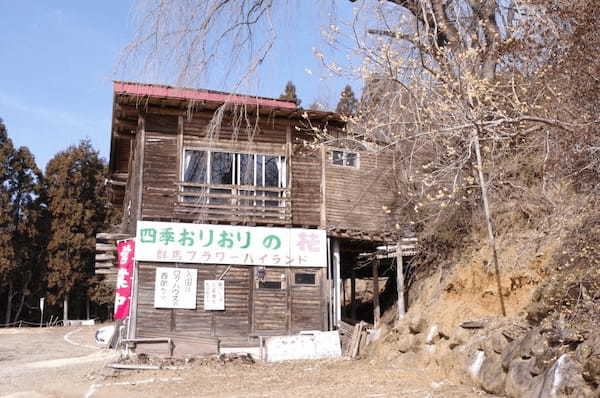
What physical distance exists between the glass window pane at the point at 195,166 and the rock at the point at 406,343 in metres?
7.30

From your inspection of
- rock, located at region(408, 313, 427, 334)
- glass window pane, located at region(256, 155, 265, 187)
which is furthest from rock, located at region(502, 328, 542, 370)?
glass window pane, located at region(256, 155, 265, 187)

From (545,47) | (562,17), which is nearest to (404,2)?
(545,47)

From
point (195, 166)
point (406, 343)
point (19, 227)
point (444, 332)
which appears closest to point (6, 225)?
point (19, 227)

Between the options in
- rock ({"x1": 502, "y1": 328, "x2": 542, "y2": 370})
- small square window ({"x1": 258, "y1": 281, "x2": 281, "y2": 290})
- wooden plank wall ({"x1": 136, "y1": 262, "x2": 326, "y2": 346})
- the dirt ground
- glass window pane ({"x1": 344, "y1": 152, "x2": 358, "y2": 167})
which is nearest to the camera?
rock ({"x1": 502, "y1": 328, "x2": 542, "y2": 370})

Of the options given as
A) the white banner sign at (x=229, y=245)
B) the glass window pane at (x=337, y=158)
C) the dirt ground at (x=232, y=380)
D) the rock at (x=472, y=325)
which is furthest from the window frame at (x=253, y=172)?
the rock at (x=472, y=325)

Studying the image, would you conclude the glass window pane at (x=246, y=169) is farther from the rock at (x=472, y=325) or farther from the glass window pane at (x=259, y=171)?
the rock at (x=472, y=325)

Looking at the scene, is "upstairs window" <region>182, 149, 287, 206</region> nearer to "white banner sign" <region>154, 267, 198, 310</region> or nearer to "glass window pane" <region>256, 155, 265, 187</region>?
"glass window pane" <region>256, 155, 265, 187</region>

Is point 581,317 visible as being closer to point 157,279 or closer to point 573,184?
point 573,184

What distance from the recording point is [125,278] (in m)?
15.7

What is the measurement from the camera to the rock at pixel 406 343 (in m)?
11.5

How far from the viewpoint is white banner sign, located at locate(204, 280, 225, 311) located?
15539 millimetres

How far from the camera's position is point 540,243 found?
9.59 m

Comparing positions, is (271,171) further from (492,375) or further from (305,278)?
(492,375)

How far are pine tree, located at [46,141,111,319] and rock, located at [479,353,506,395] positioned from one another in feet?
99.3
